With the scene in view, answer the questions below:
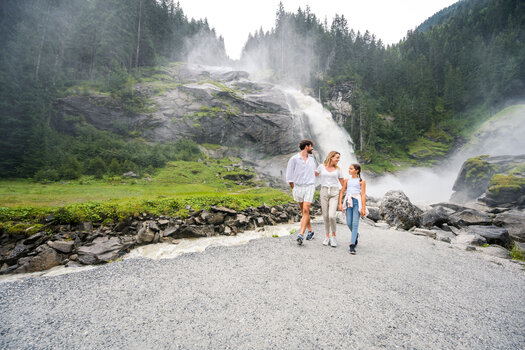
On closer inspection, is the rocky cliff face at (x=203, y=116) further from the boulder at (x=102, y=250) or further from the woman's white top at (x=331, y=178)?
the woman's white top at (x=331, y=178)

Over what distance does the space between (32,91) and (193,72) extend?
36495 millimetres

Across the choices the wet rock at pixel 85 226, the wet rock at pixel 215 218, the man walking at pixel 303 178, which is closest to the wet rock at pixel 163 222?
the wet rock at pixel 215 218

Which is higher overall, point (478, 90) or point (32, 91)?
point (478, 90)

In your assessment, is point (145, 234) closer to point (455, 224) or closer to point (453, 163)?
point (455, 224)

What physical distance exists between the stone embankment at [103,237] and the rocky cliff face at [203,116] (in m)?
28.2

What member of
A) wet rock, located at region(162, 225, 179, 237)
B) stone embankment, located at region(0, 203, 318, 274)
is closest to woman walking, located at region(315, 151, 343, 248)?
stone embankment, located at region(0, 203, 318, 274)

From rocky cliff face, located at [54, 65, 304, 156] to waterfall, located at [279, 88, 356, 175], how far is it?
2336mm

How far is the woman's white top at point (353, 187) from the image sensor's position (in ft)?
18.7

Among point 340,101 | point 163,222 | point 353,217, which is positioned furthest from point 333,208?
point 340,101

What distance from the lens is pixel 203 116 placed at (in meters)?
34.8

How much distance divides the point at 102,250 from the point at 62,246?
956 mm

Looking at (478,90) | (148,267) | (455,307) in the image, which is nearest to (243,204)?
(148,267)

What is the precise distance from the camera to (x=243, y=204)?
9703 millimetres

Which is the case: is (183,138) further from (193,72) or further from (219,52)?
(219,52)
